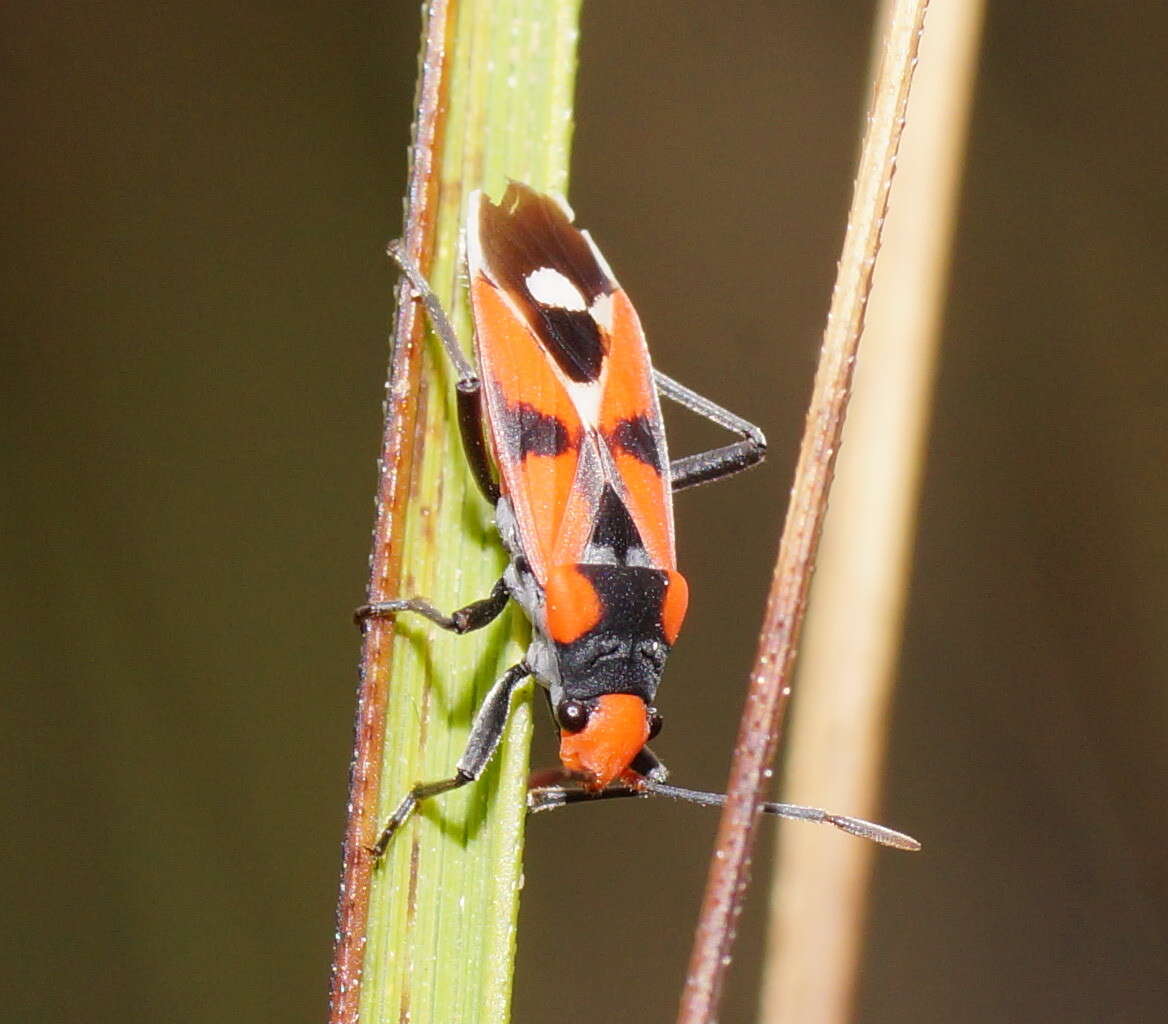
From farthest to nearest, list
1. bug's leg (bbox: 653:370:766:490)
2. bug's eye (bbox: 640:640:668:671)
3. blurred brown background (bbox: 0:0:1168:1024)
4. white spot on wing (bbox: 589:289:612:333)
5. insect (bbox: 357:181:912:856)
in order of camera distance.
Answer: blurred brown background (bbox: 0:0:1168:1024) < bug's leg (bbox: 653:370:766:490) < white spot on wing (bbox: 589:289:612:333) < bug's eye (bbox: 640:640:668:671) < insect (bbox: 357:181:912:856)

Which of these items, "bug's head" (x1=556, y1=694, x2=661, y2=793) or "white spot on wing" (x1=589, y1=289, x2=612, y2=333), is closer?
"bug's head" (x1=556, y1=694, x2=661, y2=793)

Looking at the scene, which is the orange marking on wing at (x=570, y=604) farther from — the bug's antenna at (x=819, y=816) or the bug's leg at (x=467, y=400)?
the bug's antenna at (x=819, y=816)

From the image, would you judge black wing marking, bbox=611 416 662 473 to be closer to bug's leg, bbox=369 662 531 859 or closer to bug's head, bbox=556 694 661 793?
bug's head, bbox=556 694 661 793

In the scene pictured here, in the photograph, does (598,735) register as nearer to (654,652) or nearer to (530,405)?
(654,652)

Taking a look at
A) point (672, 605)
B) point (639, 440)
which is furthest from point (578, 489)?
point (672, 605)

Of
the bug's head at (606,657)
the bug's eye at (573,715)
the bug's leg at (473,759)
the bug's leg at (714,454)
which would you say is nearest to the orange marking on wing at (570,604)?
the bug's head at (606,657)

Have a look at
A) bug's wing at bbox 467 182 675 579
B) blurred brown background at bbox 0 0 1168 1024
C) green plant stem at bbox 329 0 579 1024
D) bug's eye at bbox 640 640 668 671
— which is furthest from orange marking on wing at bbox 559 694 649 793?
blurred brown background at bbox 0 0 1168 1024

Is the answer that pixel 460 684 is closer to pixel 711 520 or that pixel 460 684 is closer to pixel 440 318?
pixel 440 318

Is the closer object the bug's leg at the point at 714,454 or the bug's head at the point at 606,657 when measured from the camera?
the bug's head at the point at 606,657

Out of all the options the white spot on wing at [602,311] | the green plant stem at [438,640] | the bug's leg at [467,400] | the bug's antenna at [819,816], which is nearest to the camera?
the green plant stem at [438,640]
